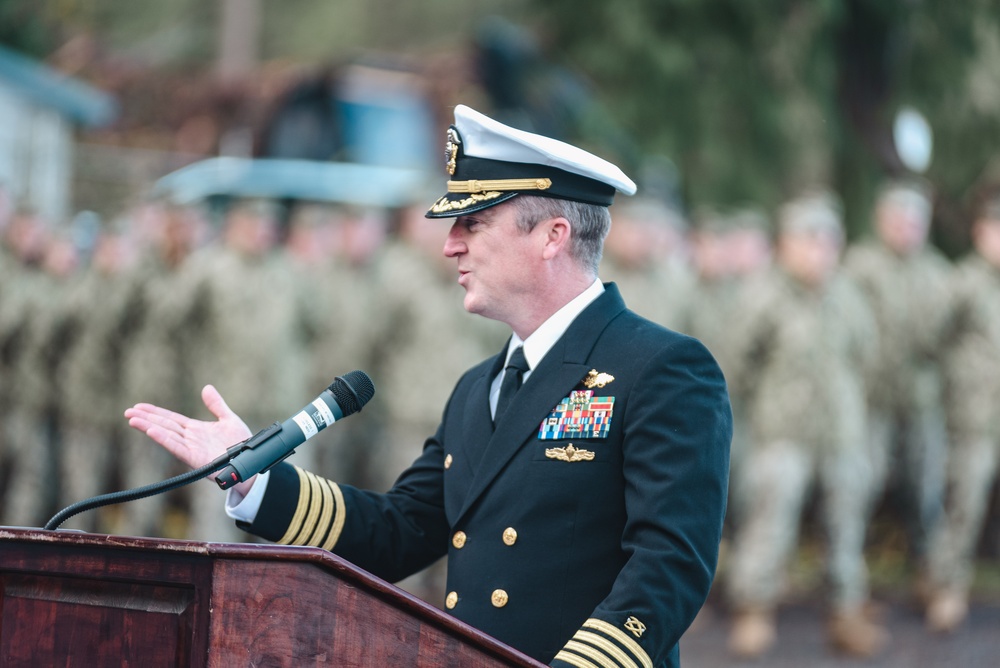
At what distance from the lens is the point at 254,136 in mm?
21562

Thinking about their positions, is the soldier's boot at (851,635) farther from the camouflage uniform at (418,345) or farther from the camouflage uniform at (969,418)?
the camouflage uniform at (418,345)

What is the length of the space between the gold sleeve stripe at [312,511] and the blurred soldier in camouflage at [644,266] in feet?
24.0

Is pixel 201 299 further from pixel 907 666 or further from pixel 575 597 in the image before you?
pixel 575 597

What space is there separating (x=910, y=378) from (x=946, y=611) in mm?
1642

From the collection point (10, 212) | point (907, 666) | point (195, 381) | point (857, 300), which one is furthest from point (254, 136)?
point (907, 666)

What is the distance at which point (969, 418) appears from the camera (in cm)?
938

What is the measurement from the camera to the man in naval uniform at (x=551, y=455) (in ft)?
8.98

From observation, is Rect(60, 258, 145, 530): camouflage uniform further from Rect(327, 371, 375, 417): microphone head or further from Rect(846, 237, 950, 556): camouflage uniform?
Rect(327, 371, 375, 417): microphone head

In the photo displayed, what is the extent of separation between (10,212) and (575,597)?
9.54 meters

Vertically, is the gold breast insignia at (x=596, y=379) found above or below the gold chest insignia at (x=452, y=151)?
below

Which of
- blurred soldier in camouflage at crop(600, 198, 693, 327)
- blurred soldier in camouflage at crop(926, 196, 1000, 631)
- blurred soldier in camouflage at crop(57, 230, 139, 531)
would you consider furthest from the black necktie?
blurred soldier in camouflage at crop(57, 230, 139, 531)

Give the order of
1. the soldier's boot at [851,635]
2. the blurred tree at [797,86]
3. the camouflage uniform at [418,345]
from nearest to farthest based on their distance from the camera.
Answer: the soldier's boot at [851,635]
the camouflage uniform at [418,345]
the blurred tree at [797,86]

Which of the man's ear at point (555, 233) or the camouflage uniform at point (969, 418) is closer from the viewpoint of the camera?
the man's ear at point (555, 233)

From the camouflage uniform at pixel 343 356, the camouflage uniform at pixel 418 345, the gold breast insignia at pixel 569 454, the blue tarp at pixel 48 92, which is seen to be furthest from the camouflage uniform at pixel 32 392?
the gold breast insignia at pixel 569 454
